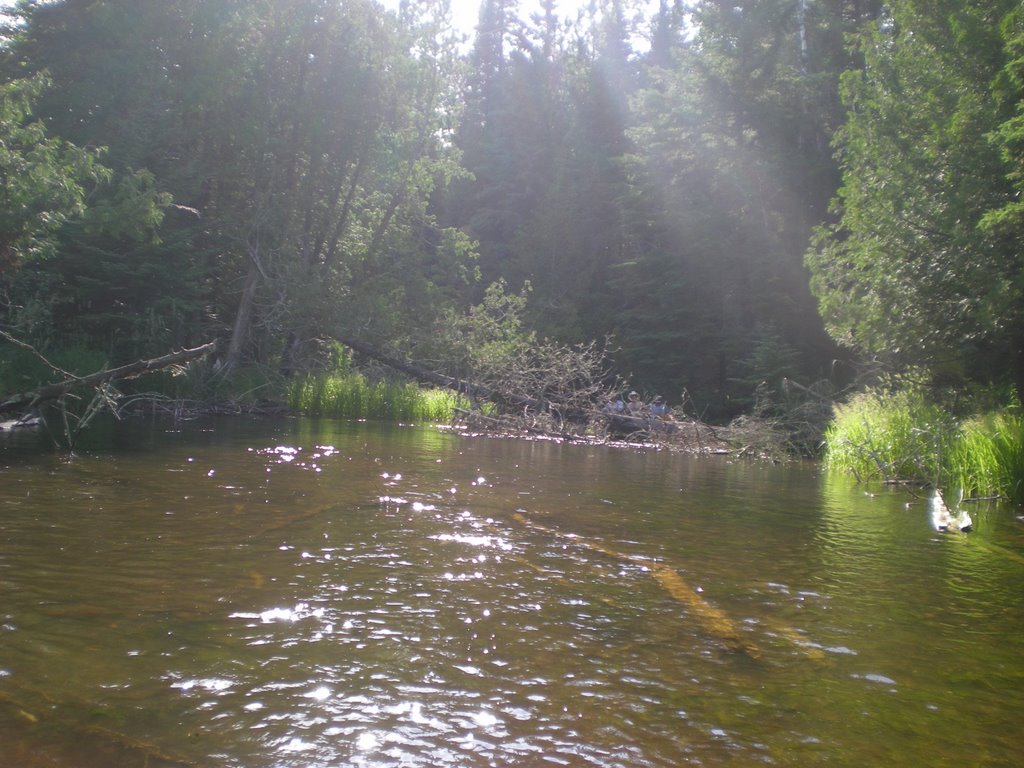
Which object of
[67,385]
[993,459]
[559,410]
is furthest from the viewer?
[559,410]

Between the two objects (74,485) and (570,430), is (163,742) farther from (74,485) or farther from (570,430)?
(570,430)

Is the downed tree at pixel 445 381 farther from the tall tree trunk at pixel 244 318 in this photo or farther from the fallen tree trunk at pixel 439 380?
the tall tree trunk at pixel 244 318

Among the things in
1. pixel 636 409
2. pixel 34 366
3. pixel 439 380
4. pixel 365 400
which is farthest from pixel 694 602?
pixel 439 380

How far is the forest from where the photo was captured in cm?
1309

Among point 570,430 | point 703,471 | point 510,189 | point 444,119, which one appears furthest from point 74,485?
point 510,189

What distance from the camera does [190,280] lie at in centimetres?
2177

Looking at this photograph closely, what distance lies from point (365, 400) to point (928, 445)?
41.0 ft

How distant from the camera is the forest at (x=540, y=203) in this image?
13094 millimetres

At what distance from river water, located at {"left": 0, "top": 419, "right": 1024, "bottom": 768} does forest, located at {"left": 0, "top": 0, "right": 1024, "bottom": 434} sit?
277 inches

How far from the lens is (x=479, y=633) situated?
130 inches

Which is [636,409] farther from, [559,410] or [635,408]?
[559,410]

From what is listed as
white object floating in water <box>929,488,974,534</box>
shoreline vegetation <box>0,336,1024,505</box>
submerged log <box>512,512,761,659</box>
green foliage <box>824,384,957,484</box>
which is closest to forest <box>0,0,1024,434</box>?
shoreline vegetation <box>0,336,1024,505</box>

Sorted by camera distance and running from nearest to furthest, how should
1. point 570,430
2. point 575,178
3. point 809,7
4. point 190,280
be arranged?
point 570,430 < point 190,280 < point 809,7 < point 575,178

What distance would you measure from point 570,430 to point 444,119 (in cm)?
1847
